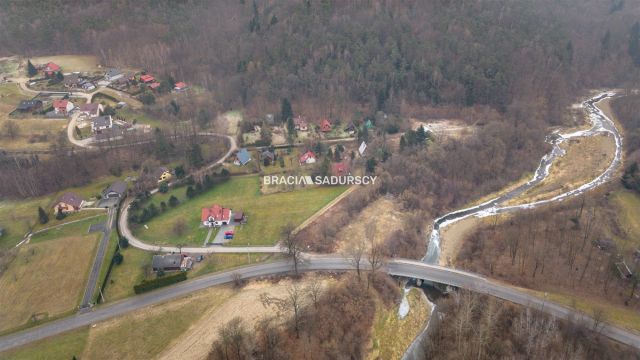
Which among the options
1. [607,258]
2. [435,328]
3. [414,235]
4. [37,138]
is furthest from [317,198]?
[37,138]

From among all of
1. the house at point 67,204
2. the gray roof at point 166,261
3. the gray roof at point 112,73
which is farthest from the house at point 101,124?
the gray roof at point 166,261

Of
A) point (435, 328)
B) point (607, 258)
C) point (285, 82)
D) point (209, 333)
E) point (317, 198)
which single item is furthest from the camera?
point (285, 82)

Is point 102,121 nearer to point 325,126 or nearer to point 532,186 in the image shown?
point 325,126

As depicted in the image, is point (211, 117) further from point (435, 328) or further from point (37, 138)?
point (435, 328)

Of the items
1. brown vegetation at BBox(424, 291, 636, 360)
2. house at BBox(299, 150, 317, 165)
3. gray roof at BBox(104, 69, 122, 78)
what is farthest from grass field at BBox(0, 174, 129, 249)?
brown vegetation at BBox(424, 291, 636, 360)

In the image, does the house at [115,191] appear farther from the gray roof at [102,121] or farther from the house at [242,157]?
the gray roof at [102,121]

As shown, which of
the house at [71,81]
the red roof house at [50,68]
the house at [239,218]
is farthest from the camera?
the red roof house at [50,68]
